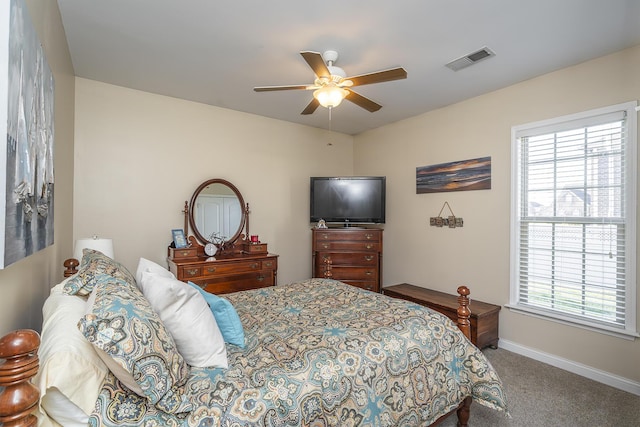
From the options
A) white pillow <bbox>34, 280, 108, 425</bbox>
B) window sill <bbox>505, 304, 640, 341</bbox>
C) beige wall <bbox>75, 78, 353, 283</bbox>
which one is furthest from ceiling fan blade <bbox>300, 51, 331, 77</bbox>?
window sill <bbox>505, 304, 640, 341</bbox>

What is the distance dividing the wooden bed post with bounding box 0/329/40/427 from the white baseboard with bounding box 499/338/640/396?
Result: 367 cm

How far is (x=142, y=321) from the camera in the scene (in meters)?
1.11

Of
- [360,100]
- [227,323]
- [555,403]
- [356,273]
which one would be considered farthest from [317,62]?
[555,403]

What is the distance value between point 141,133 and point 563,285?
4.52 meters

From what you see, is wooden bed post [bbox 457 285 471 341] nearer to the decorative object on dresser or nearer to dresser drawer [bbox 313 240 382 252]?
dresser drawer [bbox 313 240 382 252]

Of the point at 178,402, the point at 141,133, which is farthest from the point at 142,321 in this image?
the point at 141,133

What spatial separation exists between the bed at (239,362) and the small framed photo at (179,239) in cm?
155

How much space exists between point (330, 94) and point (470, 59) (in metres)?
1.31

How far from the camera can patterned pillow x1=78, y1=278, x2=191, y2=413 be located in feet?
3.26

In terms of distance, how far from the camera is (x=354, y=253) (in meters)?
4.11

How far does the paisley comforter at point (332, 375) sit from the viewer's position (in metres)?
1.15

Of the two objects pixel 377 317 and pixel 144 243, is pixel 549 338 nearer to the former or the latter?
pixel 377 317

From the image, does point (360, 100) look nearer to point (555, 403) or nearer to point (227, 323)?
point (227, 323)

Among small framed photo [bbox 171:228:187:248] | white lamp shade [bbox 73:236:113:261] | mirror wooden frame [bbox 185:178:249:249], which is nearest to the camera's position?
white lamp shade [bbox 73:236:113:261]
